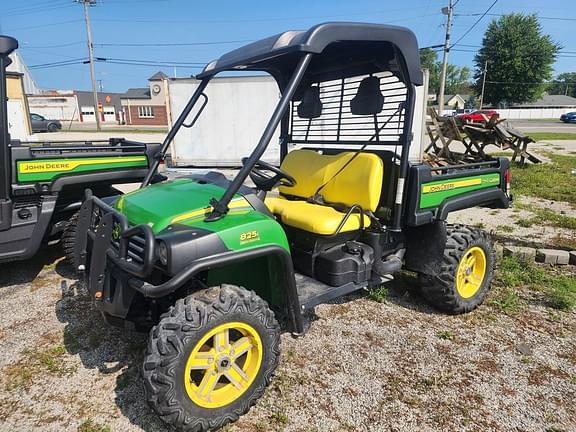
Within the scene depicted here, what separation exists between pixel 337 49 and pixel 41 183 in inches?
118

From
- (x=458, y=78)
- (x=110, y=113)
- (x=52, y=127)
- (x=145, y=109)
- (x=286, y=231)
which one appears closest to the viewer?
(x=286, y=231)

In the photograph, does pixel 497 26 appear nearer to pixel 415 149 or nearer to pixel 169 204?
pixel 415 149

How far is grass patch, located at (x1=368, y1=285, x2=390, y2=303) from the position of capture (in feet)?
12.2

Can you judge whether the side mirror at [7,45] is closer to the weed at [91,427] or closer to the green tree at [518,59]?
the weed at [91,427]

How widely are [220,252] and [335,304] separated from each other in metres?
1.84

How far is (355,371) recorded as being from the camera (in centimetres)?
276

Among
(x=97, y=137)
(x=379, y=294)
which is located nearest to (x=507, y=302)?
(x=379, y=294)

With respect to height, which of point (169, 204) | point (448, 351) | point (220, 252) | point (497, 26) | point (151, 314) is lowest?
point (448, 351)

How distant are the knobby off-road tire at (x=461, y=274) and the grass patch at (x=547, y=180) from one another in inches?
192

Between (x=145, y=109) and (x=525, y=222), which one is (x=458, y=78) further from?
(x=525, y=222)

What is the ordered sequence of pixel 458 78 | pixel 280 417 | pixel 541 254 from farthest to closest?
pixel 458 78 < pixel 541 254 < pixel 280 417

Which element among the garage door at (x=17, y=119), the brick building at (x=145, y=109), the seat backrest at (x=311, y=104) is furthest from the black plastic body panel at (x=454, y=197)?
the brick building at (x=145, y=109)

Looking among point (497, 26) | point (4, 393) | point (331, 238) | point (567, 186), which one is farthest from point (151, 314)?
point (497, 26)

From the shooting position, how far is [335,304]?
3.68 metres
